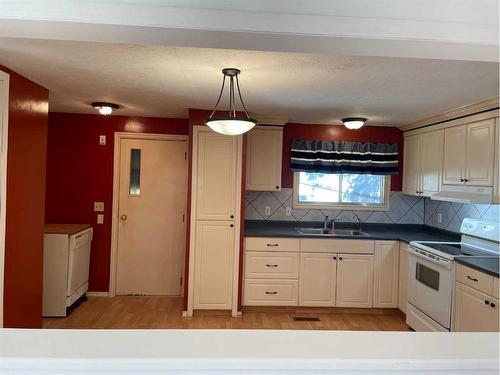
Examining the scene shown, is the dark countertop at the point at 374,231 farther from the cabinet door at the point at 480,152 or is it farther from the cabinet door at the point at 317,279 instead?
the cabinet door at the point at 480,152

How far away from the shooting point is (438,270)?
3164 millimetres

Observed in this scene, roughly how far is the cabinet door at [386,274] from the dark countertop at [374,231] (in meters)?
0.11

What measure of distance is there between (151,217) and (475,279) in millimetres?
3377

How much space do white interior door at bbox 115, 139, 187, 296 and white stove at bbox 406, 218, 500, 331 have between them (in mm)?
2613

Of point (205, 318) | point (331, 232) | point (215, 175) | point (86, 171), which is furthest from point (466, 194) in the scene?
point (86, 171)

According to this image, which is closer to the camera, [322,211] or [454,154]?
[454,154]

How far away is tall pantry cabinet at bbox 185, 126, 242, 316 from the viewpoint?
3.77 meters

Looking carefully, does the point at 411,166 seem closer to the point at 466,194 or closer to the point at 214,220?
the point at 466,194

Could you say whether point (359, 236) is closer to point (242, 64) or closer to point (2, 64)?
point (242, 64)

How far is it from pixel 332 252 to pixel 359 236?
1.17 feet

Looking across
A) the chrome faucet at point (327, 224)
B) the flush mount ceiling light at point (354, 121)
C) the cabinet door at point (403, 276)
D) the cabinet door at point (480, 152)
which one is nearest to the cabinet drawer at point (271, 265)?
the chrome faucet at point (327, 224)

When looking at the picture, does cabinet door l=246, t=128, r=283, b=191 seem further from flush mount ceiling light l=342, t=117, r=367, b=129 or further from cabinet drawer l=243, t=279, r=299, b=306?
cabinet drawer l=243, t=279, r=299, b=306

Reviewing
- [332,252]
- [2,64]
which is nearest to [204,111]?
[2,64]

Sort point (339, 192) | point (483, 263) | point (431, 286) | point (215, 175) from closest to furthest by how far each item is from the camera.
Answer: point (483, 263) < point (431, 286) < point (215, 175) < point (339, 192)
